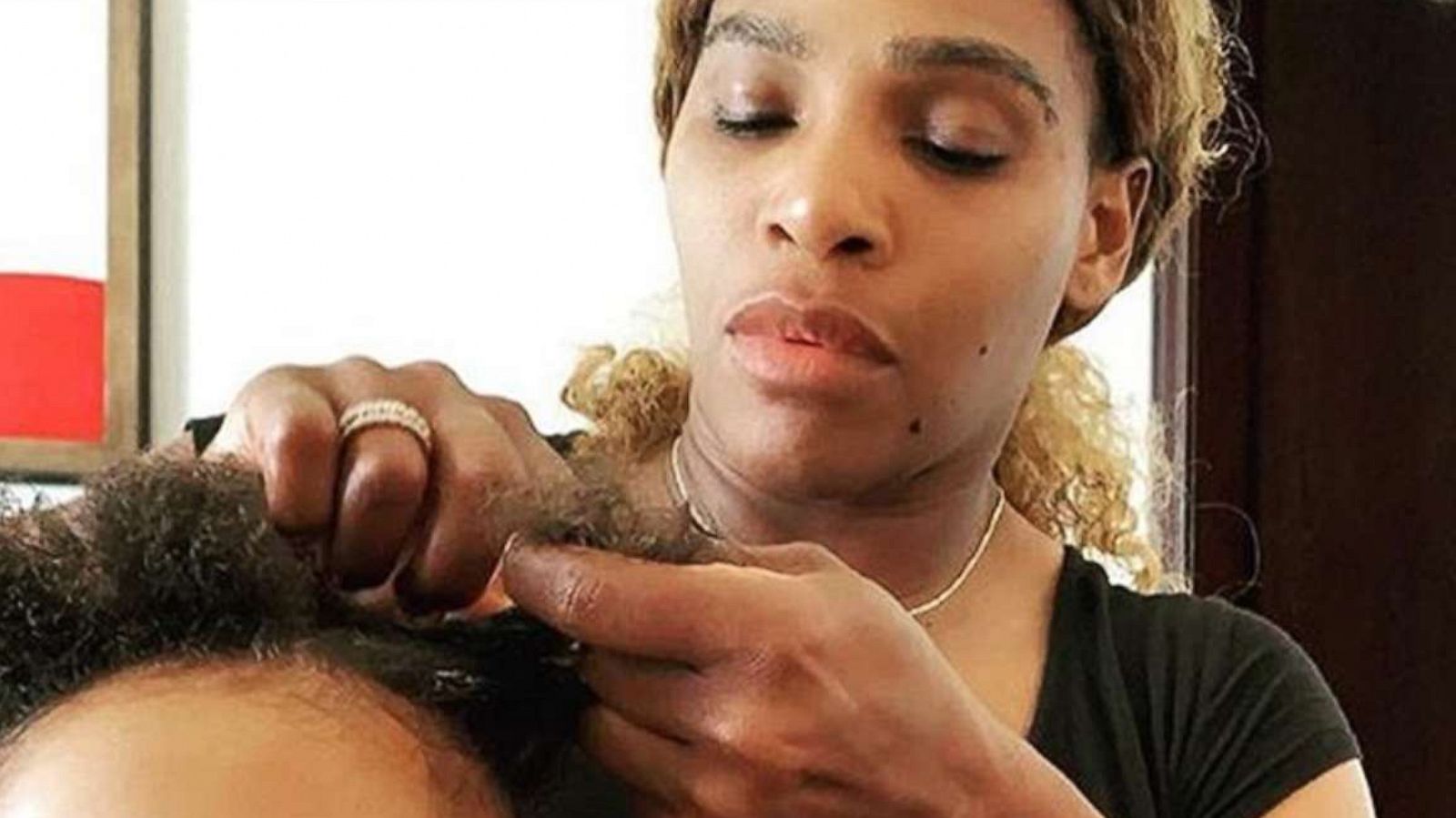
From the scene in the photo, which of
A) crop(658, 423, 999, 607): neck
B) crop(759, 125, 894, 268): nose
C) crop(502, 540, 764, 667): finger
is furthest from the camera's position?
crop(658, 423, 999, 607): neck

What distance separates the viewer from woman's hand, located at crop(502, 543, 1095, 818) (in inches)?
23.2

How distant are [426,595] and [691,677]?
0.35 feet

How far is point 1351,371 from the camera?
1.83 metres

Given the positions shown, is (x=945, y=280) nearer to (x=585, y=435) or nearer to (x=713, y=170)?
(x=713, y=170)

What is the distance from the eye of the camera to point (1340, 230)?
1.80 metres

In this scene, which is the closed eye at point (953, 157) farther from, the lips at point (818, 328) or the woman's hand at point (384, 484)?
the woman's hand at point (384, 484)

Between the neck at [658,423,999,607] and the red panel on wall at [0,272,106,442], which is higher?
the neck at [658,423,999,607]

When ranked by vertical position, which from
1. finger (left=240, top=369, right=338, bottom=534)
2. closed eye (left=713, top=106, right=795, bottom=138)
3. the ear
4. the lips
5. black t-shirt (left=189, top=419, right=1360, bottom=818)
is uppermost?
closed eye (left=713, top=106, right=795, bottom=138)

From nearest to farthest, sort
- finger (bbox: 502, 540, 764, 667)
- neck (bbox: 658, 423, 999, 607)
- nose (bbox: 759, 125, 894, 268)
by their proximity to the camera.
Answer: finger (bbox: 502, 540, 764, 667) → nose (bbox: 759, 125, 894, 268) → neck (bbox: 658, 423, 999, 607)

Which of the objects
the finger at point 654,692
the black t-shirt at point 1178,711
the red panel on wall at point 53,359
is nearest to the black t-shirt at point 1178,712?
the black t-shirt at point 1178,711

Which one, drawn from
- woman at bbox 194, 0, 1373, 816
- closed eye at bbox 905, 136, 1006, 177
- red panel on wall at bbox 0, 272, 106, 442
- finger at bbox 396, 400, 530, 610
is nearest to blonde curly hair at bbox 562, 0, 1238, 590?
woman at bbox 194, 0, 1373, 816

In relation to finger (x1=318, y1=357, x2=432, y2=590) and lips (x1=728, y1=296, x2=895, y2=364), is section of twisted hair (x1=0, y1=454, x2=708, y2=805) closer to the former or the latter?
finger (x1=318, y1=357, x2=432, y2=590)

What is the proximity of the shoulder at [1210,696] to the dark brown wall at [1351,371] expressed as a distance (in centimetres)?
77

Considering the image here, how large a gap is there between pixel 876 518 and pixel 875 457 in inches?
3.7
